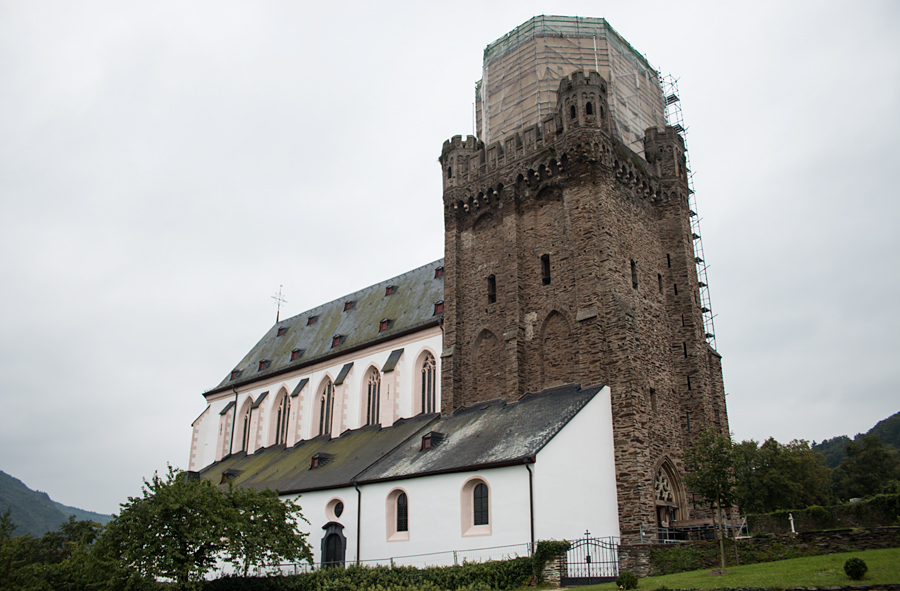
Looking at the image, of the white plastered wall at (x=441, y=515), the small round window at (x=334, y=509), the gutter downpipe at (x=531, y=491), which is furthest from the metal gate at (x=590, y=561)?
the small round window at (x=334, y=509)

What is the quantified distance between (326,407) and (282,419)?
429 cm

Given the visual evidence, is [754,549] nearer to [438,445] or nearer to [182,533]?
[438,445]

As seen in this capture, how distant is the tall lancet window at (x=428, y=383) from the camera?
104 feet

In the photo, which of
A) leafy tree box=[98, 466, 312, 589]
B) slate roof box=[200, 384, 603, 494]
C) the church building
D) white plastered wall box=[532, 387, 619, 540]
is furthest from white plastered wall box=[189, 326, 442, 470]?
leafy tree box=[98, 466, 312, 589]

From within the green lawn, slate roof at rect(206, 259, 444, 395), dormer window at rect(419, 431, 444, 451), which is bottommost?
the green lawn

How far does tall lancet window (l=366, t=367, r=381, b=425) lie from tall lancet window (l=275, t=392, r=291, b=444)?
22.8 feet

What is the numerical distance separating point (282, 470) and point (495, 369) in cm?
1305

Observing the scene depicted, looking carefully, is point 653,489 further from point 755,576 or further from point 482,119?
point 482,119

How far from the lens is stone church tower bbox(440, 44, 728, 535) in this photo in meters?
24.9

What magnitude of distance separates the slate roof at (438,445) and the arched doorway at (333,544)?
5.27ft

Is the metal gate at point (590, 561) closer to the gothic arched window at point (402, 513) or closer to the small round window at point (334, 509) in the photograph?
the gothic arched window at point (402, 513)

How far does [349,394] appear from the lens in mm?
35938

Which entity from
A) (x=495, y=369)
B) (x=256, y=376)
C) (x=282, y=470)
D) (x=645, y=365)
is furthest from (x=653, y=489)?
(x=256, y=376)

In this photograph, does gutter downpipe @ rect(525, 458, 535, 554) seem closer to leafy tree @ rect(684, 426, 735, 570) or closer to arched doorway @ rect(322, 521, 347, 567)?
leafy tree @ rect(684, 426, 735, 570)
